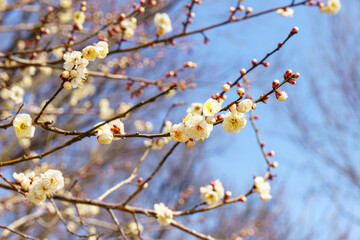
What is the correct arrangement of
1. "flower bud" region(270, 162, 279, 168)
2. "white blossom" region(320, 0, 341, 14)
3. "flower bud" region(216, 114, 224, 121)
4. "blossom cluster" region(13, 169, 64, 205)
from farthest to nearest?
"white blossom" region(320, 0, 341, 14)
"flower bud" region(270, 162, 279, 168)
"blossom cluster" region(13, 169, 64, 205)
"flower bud" region(216, 114, 224, 121)

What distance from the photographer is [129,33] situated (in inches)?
108

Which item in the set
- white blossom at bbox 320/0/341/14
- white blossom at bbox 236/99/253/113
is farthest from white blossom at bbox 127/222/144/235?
white blossom at bbox 320/0/341/14

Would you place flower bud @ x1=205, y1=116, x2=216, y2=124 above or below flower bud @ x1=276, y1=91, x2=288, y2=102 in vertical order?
below

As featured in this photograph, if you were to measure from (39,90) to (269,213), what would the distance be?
18.5 ft

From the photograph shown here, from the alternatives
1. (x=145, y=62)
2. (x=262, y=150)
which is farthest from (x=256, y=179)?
(x=145, y=62)

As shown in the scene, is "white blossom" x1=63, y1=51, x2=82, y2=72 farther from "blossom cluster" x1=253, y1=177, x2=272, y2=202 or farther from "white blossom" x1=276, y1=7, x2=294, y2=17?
"white blossom" x1=276, y1=7, x2=294, y2=17

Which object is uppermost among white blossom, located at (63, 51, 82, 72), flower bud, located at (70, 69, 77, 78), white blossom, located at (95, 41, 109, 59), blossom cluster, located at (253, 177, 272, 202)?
white blossom, located at (95, 41, 109, 59)

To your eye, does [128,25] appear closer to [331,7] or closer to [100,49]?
[100,49]

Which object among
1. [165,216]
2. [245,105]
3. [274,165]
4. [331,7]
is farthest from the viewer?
[331,7]

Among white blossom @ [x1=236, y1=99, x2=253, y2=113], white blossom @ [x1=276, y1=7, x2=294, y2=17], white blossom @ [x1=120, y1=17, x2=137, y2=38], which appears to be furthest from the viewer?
white blossom @ [x1=276, y1=7, x2=294, y2=17]

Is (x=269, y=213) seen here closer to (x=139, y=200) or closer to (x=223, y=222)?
(x=223, y=222)

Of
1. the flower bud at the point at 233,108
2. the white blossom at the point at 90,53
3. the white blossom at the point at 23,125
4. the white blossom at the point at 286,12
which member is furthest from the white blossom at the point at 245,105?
the white blossom at the point at 286,12

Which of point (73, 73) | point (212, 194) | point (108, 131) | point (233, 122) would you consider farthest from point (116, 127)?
point (212, 194)

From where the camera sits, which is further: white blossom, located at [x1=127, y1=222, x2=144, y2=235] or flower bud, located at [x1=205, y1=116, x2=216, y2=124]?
white blossom, located at [x1=127, y1=222, x2=144, y2=235]
